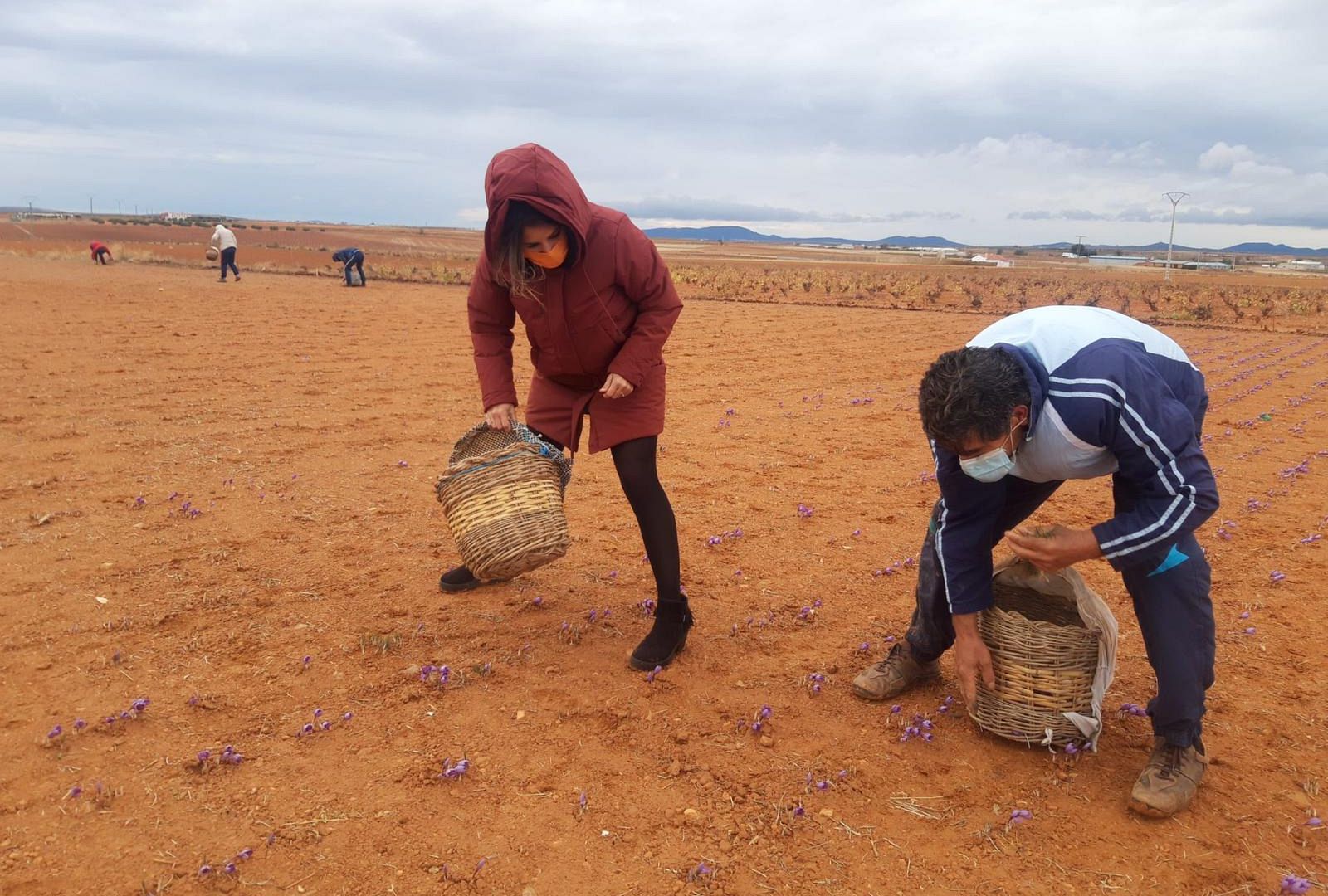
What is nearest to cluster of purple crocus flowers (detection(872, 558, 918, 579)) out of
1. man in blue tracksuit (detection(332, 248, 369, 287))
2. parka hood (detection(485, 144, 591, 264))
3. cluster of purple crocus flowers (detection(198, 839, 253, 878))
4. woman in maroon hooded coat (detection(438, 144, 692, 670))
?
woman in maroon hooded coat (detection(438, 144, 692, 670))

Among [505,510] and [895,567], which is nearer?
[505,510]

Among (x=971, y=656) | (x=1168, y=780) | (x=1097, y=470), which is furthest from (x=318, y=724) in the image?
(x=1168, y=780)

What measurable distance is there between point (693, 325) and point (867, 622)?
13120mm

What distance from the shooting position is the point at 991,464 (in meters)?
2.41

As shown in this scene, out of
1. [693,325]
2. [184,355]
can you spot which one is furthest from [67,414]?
[693,325]

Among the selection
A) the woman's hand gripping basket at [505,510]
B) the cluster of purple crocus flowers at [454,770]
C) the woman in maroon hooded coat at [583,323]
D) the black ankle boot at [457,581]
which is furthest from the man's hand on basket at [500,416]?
the cluster of purple crocus flowers at [454,770]

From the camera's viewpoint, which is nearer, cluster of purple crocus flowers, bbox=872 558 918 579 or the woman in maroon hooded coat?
the woman in maroon hooded coat

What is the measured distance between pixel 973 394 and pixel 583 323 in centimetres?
152

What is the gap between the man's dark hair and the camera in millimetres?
2279

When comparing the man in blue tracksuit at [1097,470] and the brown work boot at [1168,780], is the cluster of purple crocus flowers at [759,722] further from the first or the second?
the brown work boot at [1168,780]

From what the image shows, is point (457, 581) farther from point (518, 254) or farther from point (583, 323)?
point (518, 254)

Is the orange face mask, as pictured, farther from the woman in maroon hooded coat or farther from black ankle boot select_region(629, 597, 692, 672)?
black ankle boot select_region(629, 597, 692, 672)

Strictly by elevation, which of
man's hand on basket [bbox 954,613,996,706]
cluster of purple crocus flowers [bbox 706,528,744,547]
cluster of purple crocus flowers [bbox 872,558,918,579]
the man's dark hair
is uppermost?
the man's dark hair

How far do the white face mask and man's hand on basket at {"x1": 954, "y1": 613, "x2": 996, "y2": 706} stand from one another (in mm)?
704
